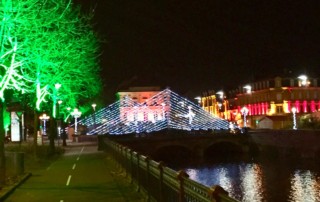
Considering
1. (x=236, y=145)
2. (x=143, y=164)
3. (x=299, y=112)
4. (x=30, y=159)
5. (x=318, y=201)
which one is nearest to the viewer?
(x=143, y=164)

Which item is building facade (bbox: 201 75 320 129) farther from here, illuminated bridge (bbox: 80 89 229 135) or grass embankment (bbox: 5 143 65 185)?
grass embankment (bbox: 5 143 65 185)

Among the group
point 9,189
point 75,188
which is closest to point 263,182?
point 75,188

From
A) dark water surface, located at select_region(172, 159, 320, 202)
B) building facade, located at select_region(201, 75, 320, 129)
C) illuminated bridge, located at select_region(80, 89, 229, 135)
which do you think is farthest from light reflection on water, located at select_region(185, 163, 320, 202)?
building facade, located at select_region(201, 75, 320, 129)

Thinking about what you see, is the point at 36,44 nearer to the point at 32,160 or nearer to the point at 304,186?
the point at 32,160

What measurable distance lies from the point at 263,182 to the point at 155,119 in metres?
57.5

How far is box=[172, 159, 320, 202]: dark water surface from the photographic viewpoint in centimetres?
3606

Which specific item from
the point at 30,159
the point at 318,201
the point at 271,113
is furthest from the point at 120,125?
the point at 318,201

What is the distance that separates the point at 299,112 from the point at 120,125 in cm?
4197

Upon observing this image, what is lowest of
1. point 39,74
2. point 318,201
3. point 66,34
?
point 318,201

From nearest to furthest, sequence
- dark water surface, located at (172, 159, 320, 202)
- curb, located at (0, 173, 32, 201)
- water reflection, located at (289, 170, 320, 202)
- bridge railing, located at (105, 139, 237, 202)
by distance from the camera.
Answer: bridge railing, located at (105, 139, 237, 202), curb, located at (0, 173, 32, 201), water reflection, located at (289, 170, 320, 202), dark water surface, located at (172, 159, 320, 202)

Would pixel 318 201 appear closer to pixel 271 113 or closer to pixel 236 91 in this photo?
pixel 271 113

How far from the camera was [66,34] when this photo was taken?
27938 millimetres

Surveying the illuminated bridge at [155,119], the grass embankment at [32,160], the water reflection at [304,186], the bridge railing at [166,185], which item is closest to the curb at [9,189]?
the grass embankment at [32,160]

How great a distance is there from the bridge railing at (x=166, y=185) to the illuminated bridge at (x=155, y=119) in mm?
60551
